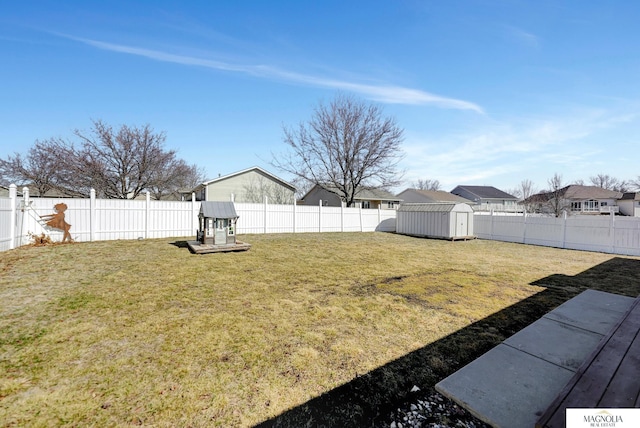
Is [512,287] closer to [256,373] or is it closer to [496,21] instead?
[256,373]

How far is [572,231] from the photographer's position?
11.8 metres

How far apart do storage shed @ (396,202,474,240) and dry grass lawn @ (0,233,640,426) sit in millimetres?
6979

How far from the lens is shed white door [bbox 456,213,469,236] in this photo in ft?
46.9

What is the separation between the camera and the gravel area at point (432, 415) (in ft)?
6.46

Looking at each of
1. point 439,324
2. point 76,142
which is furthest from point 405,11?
point 76,142

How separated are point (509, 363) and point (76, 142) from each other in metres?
23.2

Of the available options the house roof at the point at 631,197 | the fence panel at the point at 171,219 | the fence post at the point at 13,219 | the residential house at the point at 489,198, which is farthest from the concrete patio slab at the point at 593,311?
the house roof at the point at 631,197

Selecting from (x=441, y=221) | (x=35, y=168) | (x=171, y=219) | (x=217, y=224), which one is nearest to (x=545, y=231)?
(x=441, y=221)

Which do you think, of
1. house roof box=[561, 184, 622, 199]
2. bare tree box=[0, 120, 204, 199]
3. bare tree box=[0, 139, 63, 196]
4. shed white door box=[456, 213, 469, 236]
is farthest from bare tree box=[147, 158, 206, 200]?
house roof box=[561, 184, 622, 199]

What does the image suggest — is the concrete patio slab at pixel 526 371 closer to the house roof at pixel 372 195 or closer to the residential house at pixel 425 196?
the house roof at pixel 372 195

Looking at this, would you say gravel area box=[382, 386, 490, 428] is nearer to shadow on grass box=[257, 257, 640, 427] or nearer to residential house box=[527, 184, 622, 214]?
shadow on grass box=[257, 257, 640, 427]

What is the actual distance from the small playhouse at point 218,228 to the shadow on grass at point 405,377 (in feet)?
22.1

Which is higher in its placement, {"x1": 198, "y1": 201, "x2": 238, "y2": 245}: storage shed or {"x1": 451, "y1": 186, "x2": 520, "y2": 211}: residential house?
{"x1": 451, "y1": 186, "x2": 520, "y2": 211}: residential house

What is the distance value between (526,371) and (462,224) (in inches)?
526
